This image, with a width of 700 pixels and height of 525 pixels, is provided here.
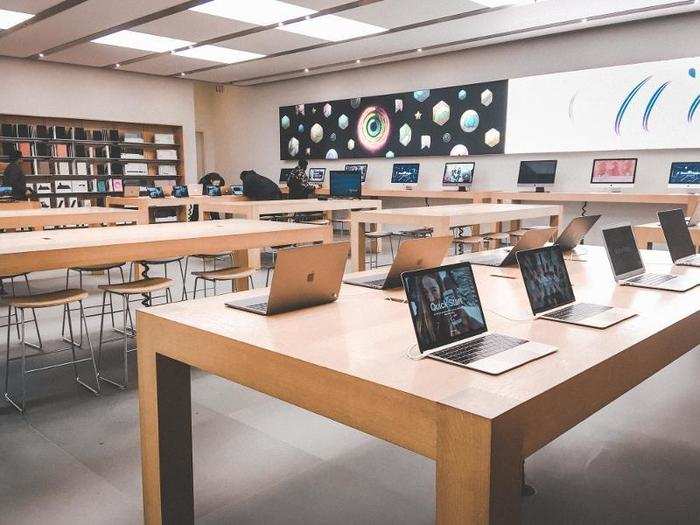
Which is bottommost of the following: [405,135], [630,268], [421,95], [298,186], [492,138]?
[630,268]

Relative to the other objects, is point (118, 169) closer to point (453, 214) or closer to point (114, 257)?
point (453, 214)

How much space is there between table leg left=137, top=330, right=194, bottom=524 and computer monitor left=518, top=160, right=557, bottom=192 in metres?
7.29

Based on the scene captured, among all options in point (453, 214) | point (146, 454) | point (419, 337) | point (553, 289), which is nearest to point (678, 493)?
point (553, 289)

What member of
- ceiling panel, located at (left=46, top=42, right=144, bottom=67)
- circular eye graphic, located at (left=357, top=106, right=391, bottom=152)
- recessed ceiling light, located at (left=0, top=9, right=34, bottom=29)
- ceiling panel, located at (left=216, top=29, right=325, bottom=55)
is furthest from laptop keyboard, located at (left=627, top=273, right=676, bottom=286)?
ceiling panel, located at (left=46, top=42, right=144, bottom=67)

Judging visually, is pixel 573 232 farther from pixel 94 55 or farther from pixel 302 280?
pixel 94 55

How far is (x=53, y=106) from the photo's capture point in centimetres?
1008

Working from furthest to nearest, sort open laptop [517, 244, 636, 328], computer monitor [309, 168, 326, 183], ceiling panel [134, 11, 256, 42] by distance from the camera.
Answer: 1. computer monitor [309, 168, 326, 183]
2. ceiling panel [134, 11, 256, 42]
3. open laptop [517, 244, 636, 328]

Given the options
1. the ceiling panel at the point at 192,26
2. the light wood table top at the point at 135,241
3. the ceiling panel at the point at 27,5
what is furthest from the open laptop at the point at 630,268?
the ceiling panel at the point at 27,5

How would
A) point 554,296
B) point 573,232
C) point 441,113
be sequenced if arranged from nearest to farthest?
point 554,296
point 573,232
point 441,113

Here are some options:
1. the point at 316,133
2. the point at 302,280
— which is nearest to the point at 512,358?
the point at 302,280

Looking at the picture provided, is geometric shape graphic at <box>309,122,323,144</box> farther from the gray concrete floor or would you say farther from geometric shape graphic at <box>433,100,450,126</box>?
the gray concrete floor

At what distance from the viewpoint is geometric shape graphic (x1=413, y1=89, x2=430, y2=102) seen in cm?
969

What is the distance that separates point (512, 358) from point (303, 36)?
293 inches

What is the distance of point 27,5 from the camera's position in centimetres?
662
